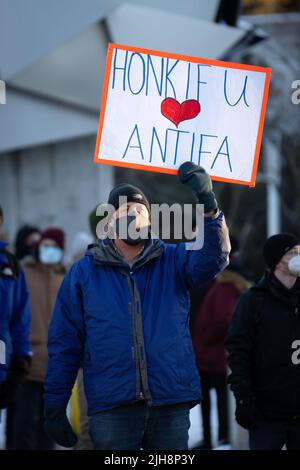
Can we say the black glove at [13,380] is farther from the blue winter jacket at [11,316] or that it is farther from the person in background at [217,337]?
the person in background at [217,337]

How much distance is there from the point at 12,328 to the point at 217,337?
2.64 m

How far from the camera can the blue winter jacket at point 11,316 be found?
6340 mm

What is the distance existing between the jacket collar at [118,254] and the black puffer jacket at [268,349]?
1116mm

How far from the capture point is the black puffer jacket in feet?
19.3

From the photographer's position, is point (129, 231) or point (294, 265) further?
point (294, 265)

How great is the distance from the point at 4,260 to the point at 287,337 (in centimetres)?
176

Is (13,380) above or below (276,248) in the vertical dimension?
below

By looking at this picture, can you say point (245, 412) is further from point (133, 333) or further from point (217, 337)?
point (217, 337)

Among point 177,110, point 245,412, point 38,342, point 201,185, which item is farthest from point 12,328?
point 201,185

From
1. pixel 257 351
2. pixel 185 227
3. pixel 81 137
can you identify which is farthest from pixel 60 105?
pixel 257 351

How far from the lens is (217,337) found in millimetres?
8750

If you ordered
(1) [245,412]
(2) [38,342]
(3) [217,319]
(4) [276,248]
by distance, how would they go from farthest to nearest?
1. (3) [217,319]
2. (2) [38,342]
3. (4) [276,248]
4. (1) [245,412]

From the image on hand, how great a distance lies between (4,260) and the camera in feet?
20.9

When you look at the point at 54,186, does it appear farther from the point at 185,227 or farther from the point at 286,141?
the point at 185,227
